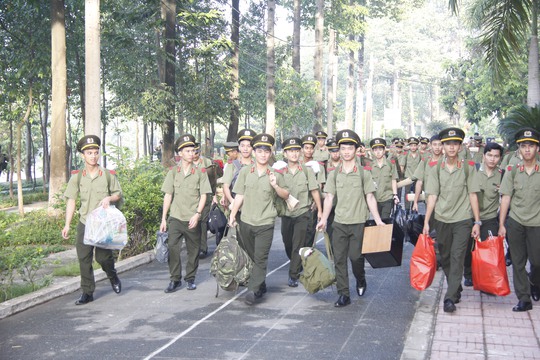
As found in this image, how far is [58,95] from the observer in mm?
15656

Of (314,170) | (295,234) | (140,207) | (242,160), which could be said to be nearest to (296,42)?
(140,207)

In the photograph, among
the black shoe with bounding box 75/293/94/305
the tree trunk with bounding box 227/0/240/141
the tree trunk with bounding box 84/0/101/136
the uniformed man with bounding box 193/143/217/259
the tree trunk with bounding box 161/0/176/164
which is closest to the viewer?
the black shoe with bounding box 75/293/94/305

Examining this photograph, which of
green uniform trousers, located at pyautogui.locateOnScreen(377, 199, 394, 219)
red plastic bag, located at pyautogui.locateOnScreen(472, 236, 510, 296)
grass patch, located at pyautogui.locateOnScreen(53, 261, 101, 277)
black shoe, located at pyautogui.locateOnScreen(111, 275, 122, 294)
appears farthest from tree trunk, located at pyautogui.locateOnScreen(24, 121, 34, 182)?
red plastic bag, located at pyautogui.locateOnScreen(472, 236, 510, 296)

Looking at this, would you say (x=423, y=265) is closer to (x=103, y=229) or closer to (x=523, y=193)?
(x=523, y=193)

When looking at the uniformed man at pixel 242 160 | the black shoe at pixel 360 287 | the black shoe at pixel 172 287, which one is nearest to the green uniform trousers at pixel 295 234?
the uniformed man at pixel 242 160

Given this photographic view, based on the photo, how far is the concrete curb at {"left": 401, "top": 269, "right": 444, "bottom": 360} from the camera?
6492mm

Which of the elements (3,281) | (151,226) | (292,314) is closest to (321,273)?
(292,314)

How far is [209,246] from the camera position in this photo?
538 inches

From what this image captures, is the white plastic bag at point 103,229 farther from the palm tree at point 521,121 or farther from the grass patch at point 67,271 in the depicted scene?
the palm tree at point 521,121

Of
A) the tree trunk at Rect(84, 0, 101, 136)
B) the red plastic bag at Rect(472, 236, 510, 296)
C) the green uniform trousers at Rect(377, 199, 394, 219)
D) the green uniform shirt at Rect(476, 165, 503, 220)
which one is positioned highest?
the tree trunk at Rect(84, 0, 101, 136)

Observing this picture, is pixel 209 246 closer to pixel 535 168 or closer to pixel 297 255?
pixel 297 255

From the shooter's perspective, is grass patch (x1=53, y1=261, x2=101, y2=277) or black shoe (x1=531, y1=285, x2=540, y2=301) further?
grass patch (x1=53, y1=261, x2=101, y2=277)

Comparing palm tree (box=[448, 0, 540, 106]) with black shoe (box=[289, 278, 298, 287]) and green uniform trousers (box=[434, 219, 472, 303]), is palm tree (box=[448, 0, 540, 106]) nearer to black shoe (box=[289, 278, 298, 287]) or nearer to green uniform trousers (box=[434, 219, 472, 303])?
black shoe (box=[289, 278, 298, 287])

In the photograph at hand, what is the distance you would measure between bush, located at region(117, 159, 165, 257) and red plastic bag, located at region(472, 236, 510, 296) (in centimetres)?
569
